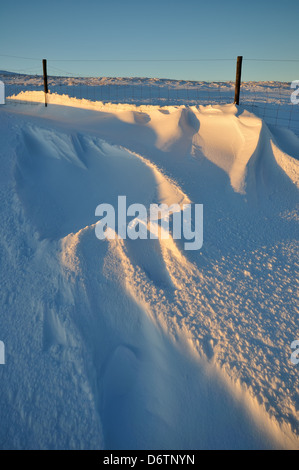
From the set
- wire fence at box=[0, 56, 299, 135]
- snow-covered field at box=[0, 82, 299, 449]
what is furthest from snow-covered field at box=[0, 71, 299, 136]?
snow-covered field at box=[0, 82, 299, 449]

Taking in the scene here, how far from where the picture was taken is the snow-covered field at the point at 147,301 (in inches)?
109

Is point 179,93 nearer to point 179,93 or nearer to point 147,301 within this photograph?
point 179,93

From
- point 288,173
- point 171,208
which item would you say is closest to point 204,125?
point 288,173

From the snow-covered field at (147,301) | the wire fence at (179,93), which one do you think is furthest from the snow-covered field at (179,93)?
the snow-covered field at (147,301)

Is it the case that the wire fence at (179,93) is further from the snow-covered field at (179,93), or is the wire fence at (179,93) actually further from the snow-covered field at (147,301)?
the snow-covered field at (147,301)

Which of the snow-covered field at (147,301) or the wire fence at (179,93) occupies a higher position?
the wire fence at (179,93)

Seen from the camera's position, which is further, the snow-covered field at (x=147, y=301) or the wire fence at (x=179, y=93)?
the wire fence at (x=179, y=93)

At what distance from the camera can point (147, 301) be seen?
3586 mm

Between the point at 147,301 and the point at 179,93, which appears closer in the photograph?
the point at 147,301

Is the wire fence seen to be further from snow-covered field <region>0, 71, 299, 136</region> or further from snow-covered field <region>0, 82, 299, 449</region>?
snow-covered field <region>0, 82, 299, 449</region>

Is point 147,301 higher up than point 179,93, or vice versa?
point 179,93

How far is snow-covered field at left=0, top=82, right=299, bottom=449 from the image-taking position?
2764mm

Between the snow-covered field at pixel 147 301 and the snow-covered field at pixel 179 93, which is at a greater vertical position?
the snow-covered field at pixel 179 93

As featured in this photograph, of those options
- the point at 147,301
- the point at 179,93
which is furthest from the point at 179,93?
the point at 147,301
